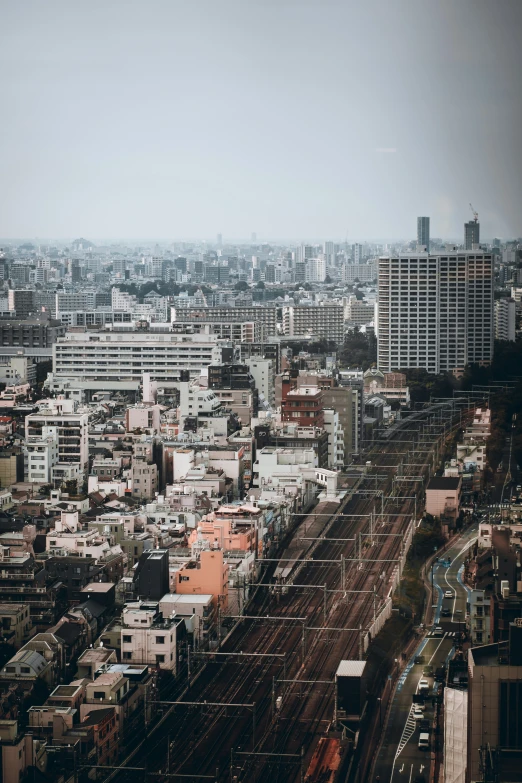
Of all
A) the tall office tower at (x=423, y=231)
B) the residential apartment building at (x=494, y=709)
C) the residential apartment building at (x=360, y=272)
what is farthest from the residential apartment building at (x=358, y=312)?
the residential apartment building at (x=494, y=709)

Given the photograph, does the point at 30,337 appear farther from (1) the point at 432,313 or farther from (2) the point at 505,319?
(2) the point at 505,319

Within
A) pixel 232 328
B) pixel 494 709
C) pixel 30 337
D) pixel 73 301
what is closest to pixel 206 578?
pixel 494 709

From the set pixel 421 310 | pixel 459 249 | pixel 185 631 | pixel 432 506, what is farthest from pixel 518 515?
pixel 421 310

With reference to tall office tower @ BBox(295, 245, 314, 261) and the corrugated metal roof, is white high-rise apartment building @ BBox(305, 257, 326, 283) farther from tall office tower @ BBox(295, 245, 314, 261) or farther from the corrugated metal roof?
the corrugated metal roof

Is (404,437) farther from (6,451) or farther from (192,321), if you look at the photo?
(192,321)

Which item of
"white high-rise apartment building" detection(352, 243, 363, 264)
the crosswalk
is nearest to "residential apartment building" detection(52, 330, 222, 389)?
"white high-rise apartment building" detection(352, 243, 363, 264)

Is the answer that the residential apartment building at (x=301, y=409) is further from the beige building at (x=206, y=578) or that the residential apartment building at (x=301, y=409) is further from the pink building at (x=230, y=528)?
the beige building at (x=206, y=578)
